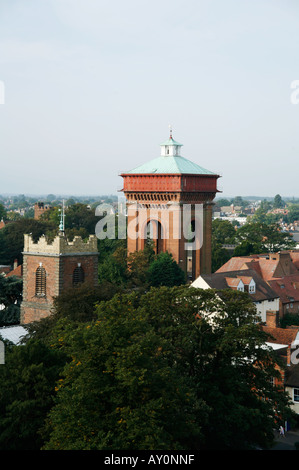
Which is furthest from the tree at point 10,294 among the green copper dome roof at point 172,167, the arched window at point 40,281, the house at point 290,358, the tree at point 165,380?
the green copper dome roof at point 172,167

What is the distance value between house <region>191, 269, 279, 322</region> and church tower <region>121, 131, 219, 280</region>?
24.5ft

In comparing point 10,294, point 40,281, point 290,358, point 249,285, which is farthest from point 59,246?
point 249,285

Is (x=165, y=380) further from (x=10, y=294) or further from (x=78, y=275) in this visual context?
(x=10, y=294)

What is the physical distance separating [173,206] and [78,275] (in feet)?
76.8

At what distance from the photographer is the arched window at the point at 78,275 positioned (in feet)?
141

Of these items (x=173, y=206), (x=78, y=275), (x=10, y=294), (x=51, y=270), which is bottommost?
(x=10, y=294)

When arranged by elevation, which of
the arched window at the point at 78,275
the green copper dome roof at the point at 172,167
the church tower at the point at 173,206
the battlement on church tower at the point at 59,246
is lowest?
the arched window at the point at 78,275

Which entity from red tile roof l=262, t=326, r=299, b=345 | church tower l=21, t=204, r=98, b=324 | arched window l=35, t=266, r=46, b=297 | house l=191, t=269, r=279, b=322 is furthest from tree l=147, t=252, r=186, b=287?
arched window l=35, t=266, r=46, b=297

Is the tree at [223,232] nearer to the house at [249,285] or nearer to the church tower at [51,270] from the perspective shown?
the house at [249,285]

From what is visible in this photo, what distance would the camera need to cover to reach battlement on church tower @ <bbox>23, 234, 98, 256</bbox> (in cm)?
4209

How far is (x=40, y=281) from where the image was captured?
43.1m

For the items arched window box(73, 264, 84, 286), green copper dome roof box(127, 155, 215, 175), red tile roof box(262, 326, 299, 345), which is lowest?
red tile roof box(262, 326, 299, 345)

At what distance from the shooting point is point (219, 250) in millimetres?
87312

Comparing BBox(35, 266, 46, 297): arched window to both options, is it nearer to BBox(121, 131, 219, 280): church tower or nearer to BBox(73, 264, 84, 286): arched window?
BBox(73, 264, 84, 286): arched window
